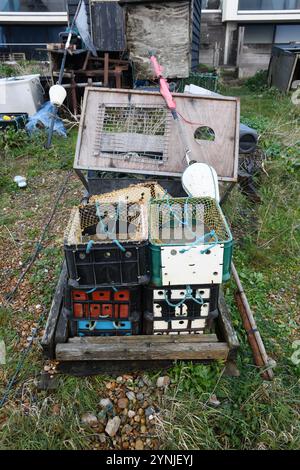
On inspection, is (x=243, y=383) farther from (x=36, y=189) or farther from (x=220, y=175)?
(x=36, y=189)

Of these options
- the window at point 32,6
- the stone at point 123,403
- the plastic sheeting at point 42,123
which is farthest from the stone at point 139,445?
the window at point 32,6

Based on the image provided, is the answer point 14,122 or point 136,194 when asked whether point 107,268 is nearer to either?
point 136,194

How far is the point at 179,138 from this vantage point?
3.78 meters

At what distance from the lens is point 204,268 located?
226cm

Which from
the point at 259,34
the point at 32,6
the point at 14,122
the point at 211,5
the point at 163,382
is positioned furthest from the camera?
the point at 32,6

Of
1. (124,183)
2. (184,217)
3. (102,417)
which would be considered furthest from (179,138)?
(102,417)

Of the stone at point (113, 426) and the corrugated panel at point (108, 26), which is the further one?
the corrugated panel at point (108, 26)

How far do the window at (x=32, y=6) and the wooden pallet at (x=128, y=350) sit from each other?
19465 mm

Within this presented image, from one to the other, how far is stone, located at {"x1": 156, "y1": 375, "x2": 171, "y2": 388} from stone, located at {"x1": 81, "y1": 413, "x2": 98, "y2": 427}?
18.8 inches

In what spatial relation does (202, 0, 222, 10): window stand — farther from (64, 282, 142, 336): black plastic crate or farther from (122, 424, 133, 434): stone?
(122, 424, 133, 434): stone

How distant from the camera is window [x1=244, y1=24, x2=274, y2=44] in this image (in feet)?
55.0

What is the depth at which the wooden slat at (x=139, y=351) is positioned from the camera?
2.45m

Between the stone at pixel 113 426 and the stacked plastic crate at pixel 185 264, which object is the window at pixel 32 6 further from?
the stone at pixel 113 426

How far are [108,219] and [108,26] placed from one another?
24.3ft
